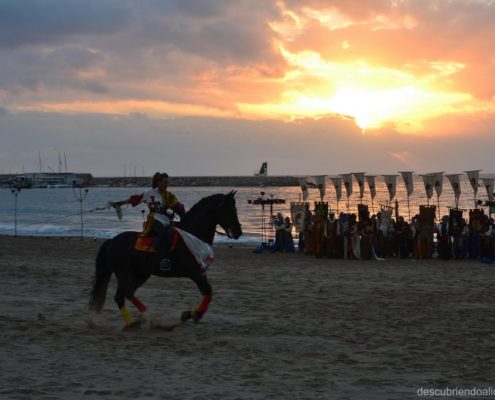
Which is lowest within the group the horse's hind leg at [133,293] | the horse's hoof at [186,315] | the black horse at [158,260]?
the horse's hoof at [186,315]

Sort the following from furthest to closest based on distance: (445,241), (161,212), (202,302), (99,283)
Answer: (445,241), (99,283), (161,212), (202,302)

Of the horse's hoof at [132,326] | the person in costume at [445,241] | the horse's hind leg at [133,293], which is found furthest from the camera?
the person in costume at [445,241]

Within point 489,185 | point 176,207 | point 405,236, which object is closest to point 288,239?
point 405,236

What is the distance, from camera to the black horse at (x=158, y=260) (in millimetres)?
9461

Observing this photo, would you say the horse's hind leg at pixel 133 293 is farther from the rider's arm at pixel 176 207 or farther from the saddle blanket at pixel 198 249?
the rider's arm at pixel 176 207

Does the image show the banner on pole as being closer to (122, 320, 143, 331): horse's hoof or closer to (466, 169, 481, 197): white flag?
(466, 169, 481, 197): white flag

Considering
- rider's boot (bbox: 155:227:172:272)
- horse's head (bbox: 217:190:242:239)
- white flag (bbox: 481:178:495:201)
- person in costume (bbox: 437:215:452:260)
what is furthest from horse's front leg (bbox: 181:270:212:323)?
white flag (bbox: 481:178:495:201)

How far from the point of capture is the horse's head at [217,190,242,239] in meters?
9.95

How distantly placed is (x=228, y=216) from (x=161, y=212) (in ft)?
3.26

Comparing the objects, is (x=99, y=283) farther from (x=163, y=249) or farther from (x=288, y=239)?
(x=288, y=239)

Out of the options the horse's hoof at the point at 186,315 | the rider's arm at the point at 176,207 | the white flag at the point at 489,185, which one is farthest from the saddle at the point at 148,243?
the white flag at the point at 489,185

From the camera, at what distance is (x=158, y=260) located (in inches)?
372

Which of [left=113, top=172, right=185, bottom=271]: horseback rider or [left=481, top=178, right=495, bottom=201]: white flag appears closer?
[left=113, top=172, right=185, bottom=271]: horseback rider

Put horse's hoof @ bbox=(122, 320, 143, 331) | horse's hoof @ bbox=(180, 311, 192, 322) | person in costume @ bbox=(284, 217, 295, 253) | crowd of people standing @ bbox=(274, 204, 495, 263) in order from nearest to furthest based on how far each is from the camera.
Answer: horse's hoof @ bbox=(122, 320, 143, 331) → horse's hoof @ bbox=(180, 311, 192, 322) → crowd of people standing @ bbox=(274, 204, 495, 263) → person in costume @ bbox=(284, 217, 295, 253)
